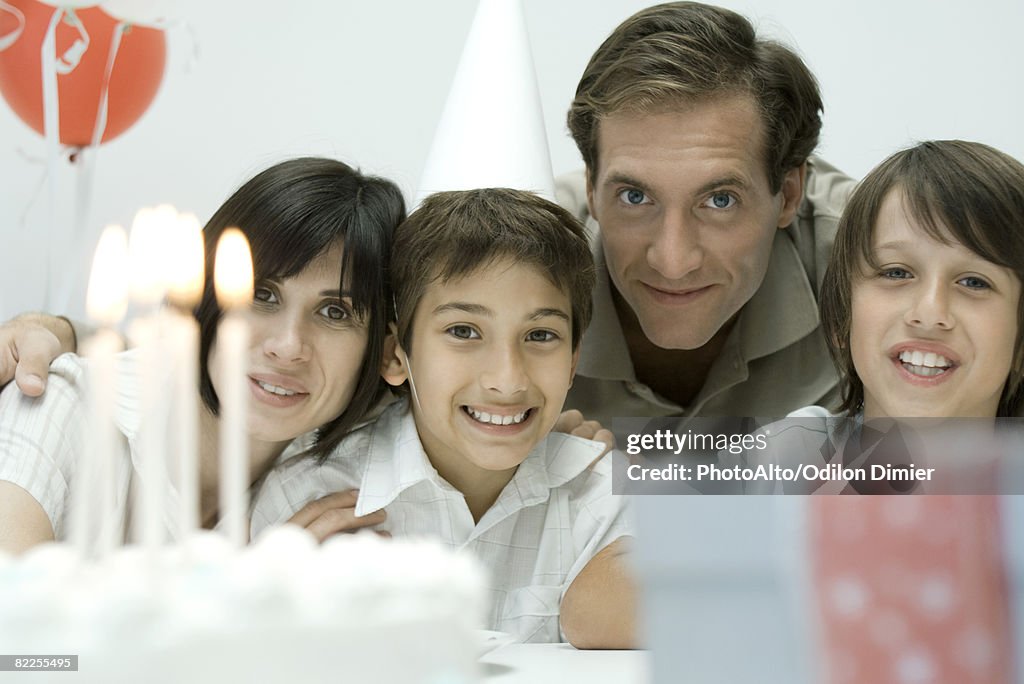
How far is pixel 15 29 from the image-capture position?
53.2 inches

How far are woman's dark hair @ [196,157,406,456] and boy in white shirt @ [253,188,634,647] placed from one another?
24mm

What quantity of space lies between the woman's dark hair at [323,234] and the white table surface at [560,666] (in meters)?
0.33

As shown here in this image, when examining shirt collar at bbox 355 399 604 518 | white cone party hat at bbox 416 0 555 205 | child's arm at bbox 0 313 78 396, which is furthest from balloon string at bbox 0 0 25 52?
shirt collar at bbox 355 399 604 518

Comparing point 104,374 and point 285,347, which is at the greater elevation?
point 285,347

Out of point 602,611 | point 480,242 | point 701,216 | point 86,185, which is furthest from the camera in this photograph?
point 86,185

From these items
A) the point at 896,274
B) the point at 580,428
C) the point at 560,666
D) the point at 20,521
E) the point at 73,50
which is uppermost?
the point at 73,50

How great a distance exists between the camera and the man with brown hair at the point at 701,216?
4.08 feet

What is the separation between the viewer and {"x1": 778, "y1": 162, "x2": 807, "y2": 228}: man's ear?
4.40 ft

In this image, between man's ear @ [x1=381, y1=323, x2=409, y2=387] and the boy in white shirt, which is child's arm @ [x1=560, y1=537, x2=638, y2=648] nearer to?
the boy in white shirt

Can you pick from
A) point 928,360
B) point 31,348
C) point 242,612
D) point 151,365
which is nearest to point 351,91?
point 31,348

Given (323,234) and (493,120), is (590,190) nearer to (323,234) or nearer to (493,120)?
(493,120)

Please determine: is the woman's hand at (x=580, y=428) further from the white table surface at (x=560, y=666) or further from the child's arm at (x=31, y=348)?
the child's arm at (x=31, y=348)

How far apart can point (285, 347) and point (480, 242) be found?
22 cm

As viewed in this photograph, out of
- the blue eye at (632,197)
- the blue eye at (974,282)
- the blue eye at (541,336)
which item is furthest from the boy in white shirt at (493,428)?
the blue eye at (974,282)
